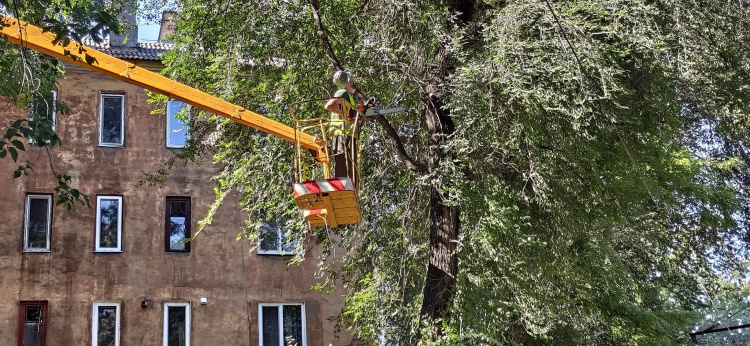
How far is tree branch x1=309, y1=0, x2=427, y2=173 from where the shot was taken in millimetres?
13586

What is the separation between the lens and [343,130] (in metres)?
12.1

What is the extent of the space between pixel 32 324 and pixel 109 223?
2964 mm

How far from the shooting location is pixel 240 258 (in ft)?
73.2

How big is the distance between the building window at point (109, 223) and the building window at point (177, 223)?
1.17m

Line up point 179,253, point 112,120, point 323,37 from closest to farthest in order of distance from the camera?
point 323,37
point 179,253
point 112,120

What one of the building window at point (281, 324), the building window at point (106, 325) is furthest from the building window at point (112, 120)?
the building window at point (281, 324)

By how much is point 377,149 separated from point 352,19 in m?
2.30

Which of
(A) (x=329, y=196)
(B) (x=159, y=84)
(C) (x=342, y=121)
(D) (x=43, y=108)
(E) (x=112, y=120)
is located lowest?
(A) (x=329, y=196)

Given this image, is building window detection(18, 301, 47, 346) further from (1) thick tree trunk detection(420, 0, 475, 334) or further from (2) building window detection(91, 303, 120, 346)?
(1) thick tree trunk detection(420, 0, 475, 334)

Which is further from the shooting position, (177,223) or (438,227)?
(177,223)

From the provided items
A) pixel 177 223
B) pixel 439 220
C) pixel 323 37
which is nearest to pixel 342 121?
pixel 323 37

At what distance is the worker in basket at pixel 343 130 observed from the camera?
1193 centimetres

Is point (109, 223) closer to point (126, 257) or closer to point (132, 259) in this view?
point (126, 257)

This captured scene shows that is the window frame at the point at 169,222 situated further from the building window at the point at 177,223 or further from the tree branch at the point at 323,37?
the tree branch at the point at 323,37
